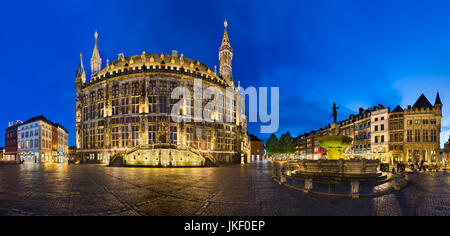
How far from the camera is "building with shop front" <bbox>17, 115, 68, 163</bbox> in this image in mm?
76938

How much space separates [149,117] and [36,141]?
2310 inches

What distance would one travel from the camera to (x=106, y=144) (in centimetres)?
5031

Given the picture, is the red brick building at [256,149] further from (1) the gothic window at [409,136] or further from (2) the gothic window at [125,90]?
(2) the gothic window at [125,90]

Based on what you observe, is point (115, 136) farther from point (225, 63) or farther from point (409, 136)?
point (409, 136)

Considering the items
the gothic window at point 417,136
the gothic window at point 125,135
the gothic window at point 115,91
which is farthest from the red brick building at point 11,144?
the gothic window at point 417,136

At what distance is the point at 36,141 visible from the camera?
254ft

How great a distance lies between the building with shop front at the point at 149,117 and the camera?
145ft

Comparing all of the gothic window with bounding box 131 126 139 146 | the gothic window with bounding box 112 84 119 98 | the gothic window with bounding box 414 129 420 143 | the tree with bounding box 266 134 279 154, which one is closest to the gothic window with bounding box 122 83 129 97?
the gothic window with bounding box 112 84 119 98

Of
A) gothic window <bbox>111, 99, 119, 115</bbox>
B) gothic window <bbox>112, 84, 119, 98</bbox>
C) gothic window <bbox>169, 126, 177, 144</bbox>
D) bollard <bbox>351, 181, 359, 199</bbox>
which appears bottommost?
bollard <bbox>351, 181, 359, 199</bbox>

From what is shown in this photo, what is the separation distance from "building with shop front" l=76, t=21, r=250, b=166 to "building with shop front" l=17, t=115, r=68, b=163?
108ft

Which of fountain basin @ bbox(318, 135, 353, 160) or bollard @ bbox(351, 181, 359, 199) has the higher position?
fountain basin @ bbox(318, 135, 353, 160)

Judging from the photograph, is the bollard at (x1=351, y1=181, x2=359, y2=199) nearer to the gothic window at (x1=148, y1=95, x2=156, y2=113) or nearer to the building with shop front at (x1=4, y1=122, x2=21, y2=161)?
the gothic window at (x1=148, y1=95, x2=156, y2=113)

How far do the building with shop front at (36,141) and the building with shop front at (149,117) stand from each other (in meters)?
32.9
